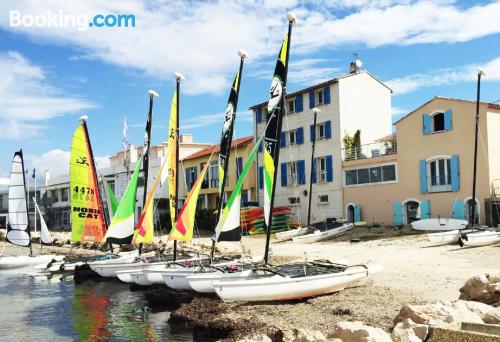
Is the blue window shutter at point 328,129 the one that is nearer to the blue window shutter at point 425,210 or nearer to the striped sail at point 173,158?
the blue window shutter at point 425,210

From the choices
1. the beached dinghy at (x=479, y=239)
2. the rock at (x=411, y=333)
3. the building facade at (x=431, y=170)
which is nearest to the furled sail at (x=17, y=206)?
the building facade at (x=431, y=170)

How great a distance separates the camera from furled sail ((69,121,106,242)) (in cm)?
2678

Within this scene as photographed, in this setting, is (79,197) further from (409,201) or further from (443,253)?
(409,201)

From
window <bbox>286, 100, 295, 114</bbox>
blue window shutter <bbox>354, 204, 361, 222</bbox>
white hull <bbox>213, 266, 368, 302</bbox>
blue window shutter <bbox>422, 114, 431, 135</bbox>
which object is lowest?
Result: white hull <bbox>213, 266, 368, 302</bbox>

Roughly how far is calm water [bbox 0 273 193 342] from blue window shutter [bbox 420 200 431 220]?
20.6 m

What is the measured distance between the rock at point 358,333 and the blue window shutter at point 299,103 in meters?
35.6

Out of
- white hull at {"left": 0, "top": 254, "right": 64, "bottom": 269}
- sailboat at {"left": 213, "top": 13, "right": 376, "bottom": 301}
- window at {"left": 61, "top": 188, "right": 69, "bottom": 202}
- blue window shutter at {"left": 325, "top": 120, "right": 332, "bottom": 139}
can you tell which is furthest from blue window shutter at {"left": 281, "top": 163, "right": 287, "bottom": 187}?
window at {"left": 61, "top": 188, "right": 69, "bottom": 202}

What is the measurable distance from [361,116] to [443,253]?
19905mm

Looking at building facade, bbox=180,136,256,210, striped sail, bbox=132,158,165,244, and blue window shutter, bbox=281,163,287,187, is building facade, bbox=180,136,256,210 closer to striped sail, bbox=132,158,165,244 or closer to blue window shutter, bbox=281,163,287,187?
blue window shutter, bbox=281,163,287,187

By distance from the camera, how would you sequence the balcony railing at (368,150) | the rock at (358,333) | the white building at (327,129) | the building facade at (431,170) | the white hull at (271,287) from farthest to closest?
the white building at (327,129) < the balcony railing at (368,150) < the building facade at (431,170) < the white hull at (271,287) < the rock at (358,333)

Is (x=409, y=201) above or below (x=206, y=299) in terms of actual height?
above

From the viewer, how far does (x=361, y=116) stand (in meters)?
42.3

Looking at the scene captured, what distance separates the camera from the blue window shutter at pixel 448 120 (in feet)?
110

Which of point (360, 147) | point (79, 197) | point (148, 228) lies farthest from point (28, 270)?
point (360, 147)
